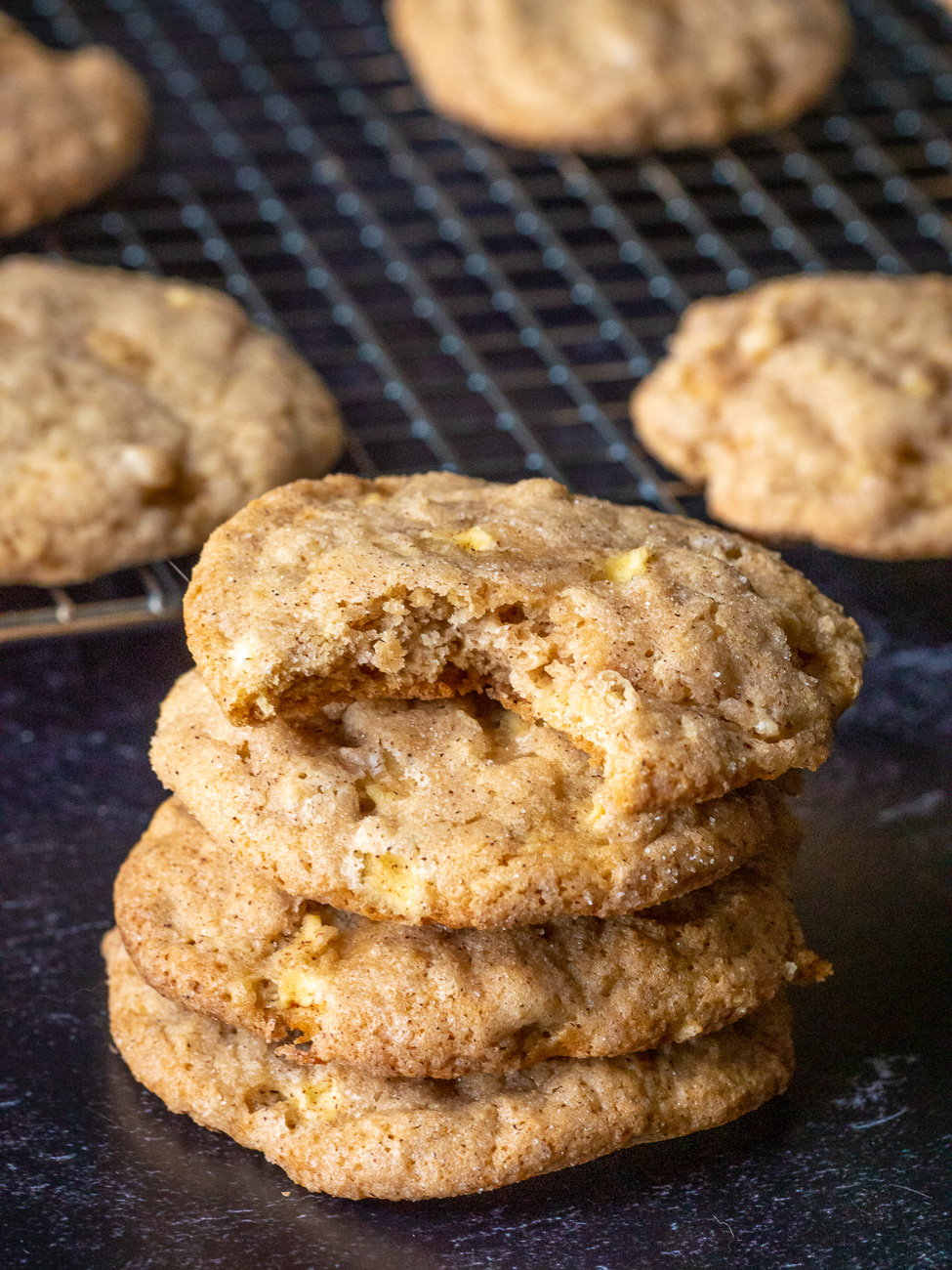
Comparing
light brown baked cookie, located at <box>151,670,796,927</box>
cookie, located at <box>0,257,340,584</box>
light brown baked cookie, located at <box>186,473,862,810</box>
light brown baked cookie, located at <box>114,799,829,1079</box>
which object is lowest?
cookie, located at <box>0,257,340,584</box>

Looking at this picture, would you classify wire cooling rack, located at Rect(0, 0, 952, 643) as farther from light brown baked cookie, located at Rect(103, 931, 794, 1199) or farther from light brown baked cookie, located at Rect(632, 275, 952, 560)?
light brown baked cookie, located at Rect(103, 931, 794, 1199)

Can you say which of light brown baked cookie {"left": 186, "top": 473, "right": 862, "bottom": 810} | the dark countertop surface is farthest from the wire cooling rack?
light brown baked cookie {"left": 186, "top": 473, "right": 862, "bottom": 810}

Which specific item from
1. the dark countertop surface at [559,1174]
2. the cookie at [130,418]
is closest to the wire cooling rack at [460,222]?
the cookie at [130,418]

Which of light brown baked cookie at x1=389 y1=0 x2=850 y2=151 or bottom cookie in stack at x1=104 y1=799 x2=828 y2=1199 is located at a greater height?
light brown baked cookie at x1=389 y1=0 x2=850 y2=151

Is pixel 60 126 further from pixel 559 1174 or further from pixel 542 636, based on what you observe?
pixel 559 1174

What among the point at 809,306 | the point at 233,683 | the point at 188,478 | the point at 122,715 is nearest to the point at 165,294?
the point at 188,478

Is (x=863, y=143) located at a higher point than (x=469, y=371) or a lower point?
higher

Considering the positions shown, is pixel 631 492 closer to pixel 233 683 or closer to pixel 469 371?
pixel 469 371
